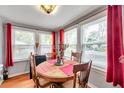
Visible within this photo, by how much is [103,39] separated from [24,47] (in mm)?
3065

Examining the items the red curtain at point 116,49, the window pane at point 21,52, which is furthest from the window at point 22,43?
the red curtain at point 116,49

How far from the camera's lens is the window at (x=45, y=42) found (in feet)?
14.9

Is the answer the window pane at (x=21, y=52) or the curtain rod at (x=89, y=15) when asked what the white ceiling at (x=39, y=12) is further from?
the window pane at (x=21, y=52)

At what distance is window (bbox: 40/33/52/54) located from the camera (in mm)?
4530

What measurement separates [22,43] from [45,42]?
43.5 inches

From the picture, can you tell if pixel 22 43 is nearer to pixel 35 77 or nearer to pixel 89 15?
pixel 35 77

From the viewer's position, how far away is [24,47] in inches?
157

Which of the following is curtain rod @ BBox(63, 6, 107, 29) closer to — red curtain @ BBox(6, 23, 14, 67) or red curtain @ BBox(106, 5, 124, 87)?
red curtain @ BBox(106, 5, 124, 87)

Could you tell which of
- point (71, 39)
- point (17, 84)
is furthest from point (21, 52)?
point (71, 39)

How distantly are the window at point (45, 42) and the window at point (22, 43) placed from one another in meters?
0.44

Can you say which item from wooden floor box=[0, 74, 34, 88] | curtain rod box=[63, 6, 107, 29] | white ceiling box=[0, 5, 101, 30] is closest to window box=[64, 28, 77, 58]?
curtain rod box=[63, 6, 107, 29]

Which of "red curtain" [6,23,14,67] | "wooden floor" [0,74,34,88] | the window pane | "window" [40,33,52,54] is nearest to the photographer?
"wooden floor" [0,74,34,88]

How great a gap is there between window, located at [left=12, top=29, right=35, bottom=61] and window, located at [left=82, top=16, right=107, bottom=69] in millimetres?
2319
